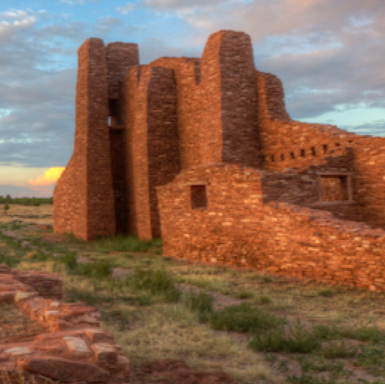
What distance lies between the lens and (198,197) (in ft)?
42.0

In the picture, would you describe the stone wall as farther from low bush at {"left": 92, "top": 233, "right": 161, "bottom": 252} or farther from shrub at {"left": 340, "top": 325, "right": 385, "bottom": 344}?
shrub at {"left": 340, "top": 325, "right": 385, "bottom": 344}

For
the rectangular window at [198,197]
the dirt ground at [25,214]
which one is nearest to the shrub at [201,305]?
the rectangular window at [198,197]

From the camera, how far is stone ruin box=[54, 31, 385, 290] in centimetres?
936

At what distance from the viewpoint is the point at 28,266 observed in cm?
1091

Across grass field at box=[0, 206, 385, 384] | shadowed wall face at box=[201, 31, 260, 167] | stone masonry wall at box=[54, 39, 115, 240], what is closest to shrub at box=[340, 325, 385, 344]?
grass field at box=[0, 206, 385, 384]

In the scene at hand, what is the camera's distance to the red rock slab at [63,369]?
3.12 metres

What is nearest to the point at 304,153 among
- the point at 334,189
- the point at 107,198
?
the point at 334,189

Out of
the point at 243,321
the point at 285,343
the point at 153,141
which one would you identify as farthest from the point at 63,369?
the point at 153,141

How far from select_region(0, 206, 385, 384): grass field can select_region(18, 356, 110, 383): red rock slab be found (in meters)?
1.24

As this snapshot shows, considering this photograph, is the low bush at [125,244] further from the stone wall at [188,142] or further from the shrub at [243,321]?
the shrub at [243,321]

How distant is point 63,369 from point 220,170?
28.5 ft

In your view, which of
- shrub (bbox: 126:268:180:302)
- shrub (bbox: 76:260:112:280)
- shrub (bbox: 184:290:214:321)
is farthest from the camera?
shrub (bbox: 76:260:112:280)

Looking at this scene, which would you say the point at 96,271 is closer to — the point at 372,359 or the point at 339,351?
the point at 339,351

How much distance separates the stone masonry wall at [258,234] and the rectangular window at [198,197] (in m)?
0.16
